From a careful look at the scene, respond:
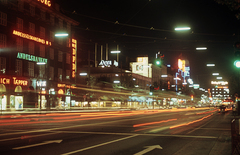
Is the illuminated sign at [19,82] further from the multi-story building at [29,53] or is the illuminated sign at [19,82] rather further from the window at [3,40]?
the window at [3,40]

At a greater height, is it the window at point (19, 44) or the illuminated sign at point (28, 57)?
the window at point (19, 44)

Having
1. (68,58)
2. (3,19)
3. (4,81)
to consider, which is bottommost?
(4,81)

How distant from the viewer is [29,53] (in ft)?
166

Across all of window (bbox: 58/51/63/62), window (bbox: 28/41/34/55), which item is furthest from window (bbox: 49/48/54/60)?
→ window (bbox: 28/41/34/55)

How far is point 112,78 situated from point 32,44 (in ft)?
153

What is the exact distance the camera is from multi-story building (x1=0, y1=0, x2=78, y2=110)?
147ft

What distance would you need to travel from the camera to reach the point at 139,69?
370 feet

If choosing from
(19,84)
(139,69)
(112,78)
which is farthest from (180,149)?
(139,69)

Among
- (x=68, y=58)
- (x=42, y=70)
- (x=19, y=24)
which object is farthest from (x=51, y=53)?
(x=19, y=24)

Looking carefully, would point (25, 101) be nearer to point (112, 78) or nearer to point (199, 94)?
point (112, 78)

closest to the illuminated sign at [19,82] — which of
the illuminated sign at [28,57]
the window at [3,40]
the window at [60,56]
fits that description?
the illuminated sign at [28,57]

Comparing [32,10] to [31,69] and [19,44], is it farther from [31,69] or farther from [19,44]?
[31,69]

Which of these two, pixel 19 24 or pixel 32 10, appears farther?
pixel 32 10

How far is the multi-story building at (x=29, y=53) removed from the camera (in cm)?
4475
